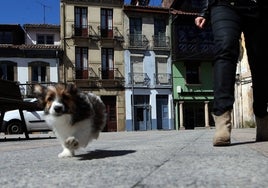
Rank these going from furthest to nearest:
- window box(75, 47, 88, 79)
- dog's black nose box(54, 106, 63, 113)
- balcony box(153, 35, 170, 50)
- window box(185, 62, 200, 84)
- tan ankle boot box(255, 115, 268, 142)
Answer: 1. window box(185, 62, 200, 84)
2. balcony box(153, 35, 170, 50)
3. window box(75, 47, 88, 79)
4. tan ankle boot box(255, 115, 268, 142)
5. dog's black nose box(54, 106, 63, 113)

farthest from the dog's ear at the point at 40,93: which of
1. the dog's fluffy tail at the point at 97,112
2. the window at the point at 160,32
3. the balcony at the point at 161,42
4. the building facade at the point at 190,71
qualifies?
the window at the point at 160,32

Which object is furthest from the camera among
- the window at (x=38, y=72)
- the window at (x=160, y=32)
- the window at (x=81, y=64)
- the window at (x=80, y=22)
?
the window at (x=160, y=32)

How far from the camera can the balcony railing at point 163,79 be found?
3730 cm

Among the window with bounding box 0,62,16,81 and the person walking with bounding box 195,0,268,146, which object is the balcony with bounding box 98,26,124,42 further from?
Result: the person walking with bounding box 195,0,268,146

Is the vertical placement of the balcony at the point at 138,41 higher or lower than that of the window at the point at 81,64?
higher

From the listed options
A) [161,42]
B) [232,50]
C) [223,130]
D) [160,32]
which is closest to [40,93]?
[223,130]

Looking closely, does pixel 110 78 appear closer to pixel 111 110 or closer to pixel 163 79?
pixel 111 110

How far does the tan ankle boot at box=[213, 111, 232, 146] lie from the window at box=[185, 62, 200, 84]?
34180 mm

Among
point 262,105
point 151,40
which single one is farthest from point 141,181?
point 151,40

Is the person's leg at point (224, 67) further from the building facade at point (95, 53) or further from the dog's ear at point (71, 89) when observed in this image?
the building facade at point (95, 53)

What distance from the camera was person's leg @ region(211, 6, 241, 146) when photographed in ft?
14.2

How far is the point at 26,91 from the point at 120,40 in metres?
8.28

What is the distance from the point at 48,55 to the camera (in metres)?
35.2

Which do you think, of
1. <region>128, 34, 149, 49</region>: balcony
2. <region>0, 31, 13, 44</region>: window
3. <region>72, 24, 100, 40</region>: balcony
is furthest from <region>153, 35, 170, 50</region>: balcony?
<region>0, 31, 13, 44</region>: window
